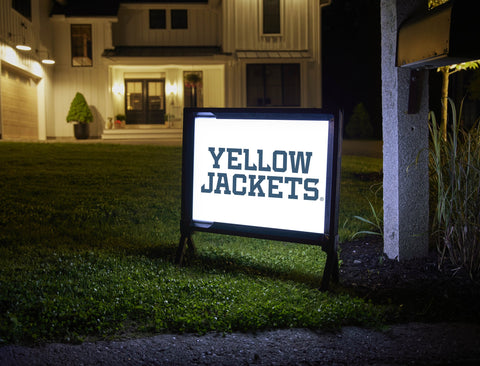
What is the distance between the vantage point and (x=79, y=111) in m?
23.8

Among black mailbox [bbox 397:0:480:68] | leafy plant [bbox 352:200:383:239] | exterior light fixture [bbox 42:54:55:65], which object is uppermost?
exterior light fixture [bbox 42:54:55:65]

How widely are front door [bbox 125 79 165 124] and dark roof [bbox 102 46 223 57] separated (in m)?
1.76

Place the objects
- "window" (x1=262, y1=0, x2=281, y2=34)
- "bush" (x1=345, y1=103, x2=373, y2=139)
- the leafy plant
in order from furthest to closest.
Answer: "bush" (x1=345, y1=103, x2=373, y2=139)
"window" (x1=262, y1=0, x2=281, y2=34)
the leafy plant

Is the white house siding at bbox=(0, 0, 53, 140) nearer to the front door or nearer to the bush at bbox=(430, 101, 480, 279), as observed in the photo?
the front door

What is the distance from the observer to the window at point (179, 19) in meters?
26.9

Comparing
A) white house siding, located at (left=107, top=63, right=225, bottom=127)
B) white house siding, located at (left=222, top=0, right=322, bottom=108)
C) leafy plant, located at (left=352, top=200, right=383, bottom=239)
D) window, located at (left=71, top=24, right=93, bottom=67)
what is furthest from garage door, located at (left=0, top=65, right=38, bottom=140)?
leafy plant, located at (left=352, top=200, right=383, bottom=239)

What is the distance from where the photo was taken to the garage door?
19922 mm

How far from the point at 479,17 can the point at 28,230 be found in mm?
4761

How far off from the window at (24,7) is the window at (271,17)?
10703 mm

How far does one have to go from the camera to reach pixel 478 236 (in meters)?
4.05

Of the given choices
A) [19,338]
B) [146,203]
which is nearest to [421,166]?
[19,338]

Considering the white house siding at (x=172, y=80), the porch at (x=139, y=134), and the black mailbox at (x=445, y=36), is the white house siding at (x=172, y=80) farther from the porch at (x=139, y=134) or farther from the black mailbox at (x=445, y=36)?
the black mailbox at (x=445, y=36)

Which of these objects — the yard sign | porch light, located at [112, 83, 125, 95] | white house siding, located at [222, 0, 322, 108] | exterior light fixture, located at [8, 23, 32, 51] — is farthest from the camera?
porch light, located at [112, 83, 125, 95]

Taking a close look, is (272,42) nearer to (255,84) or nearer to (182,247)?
(255,84)
